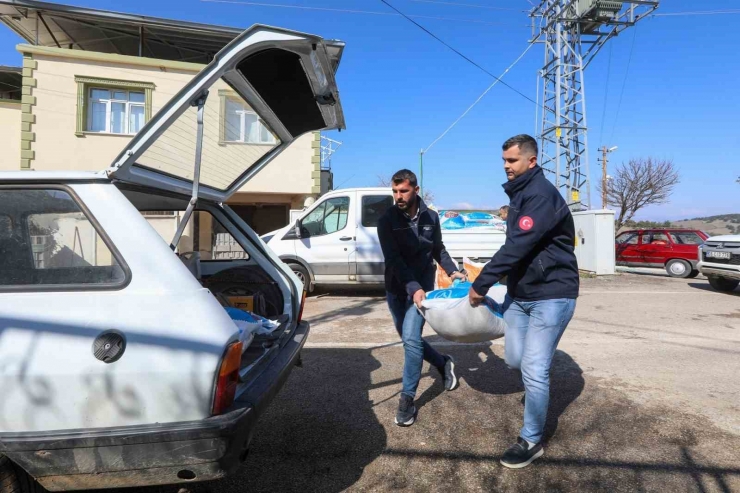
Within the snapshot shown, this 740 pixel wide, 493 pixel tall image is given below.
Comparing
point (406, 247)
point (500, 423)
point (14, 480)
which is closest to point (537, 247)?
point (406, 247)

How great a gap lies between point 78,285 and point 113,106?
593 inches

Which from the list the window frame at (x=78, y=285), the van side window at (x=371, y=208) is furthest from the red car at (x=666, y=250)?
the window frame at (x=78, y=285)

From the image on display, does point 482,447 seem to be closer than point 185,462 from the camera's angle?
No

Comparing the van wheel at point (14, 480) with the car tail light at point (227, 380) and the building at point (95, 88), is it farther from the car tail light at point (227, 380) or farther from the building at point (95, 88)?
the building at point (95, 88)

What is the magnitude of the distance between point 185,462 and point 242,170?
7.34ft

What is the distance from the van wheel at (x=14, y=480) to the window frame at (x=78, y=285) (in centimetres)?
65

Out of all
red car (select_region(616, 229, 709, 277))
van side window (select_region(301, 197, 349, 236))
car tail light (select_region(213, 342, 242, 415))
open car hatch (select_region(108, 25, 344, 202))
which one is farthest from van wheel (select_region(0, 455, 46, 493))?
red car (select_region(616, 229, 709, 277))

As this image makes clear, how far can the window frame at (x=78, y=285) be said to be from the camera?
1860 millimetres

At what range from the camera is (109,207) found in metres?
1.98

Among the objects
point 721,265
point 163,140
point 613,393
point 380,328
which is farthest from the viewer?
point 721,265

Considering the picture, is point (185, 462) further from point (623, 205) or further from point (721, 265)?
point (623, 205)

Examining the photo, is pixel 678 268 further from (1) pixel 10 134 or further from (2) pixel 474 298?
(1) pixel 10 134

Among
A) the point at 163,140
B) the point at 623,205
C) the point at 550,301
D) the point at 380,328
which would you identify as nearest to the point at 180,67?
the point at 380,328

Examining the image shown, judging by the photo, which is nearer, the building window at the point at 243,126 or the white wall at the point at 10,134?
the building window at the point at 243,126
